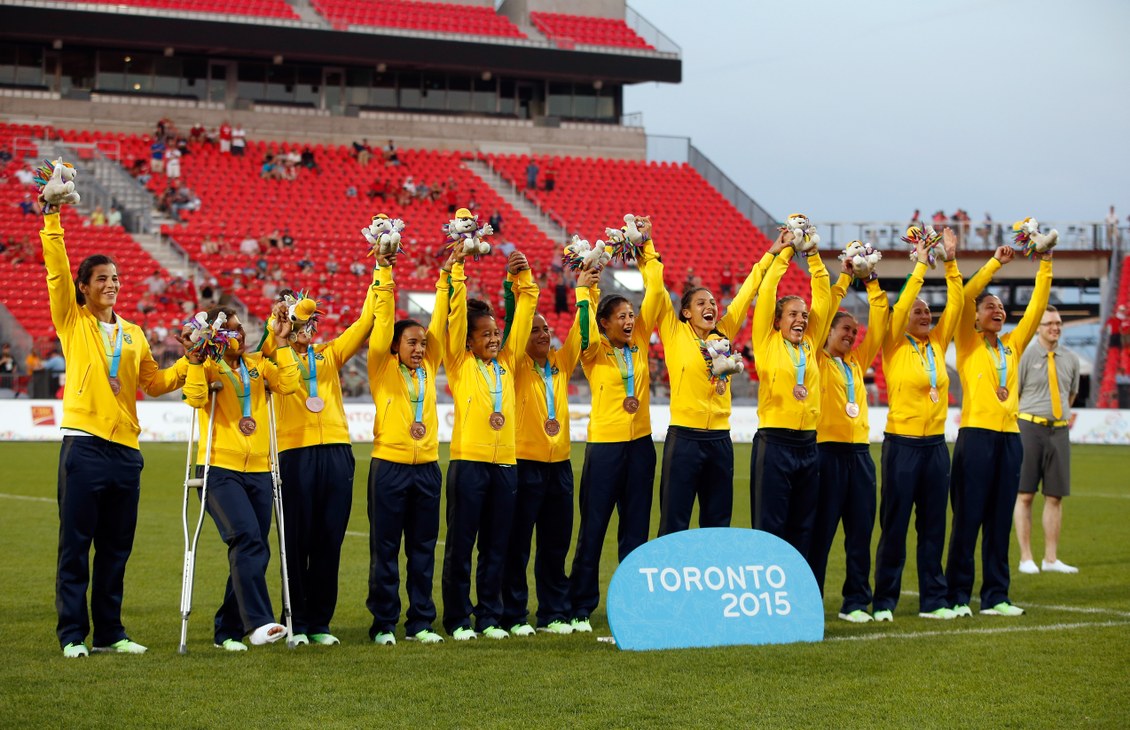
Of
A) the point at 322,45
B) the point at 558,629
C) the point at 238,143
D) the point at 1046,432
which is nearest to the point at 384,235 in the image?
the point at 558,629

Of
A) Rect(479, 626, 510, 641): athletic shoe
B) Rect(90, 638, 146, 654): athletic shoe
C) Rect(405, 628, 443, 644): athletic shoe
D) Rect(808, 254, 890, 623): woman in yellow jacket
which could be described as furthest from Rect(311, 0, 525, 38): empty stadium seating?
Rect(90, 638, 146, 654): athletic shoe

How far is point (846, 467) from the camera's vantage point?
911cm

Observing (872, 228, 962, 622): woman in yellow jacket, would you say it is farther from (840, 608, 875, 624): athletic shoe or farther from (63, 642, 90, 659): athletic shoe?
(63, 642, 90, 659): athletic shoe

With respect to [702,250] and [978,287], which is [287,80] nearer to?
[702,250]

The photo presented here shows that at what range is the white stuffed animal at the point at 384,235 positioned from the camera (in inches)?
312

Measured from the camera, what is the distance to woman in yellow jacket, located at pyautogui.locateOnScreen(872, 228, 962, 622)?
9.15 metres

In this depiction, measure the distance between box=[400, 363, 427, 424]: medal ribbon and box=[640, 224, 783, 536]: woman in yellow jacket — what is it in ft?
4.76

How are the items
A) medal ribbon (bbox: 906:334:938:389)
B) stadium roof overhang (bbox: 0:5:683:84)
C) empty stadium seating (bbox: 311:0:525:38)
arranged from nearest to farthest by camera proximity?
medal ribbon (bbox: 906:334:938:389), stadium roof overhang (bbox: 0:5:683:84), empty stadium seating (bbox: 311:0:525:38)

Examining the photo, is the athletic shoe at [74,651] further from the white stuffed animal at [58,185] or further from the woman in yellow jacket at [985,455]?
the woman in yellow jacket at [985,455]

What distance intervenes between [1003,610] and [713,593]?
2401 mm

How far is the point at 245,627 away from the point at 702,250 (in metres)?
30.2

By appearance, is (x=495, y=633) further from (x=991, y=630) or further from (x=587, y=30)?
(x=587, y=30)

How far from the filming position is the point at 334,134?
39.4 meters

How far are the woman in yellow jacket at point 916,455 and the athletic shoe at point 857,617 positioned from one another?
0.19m
